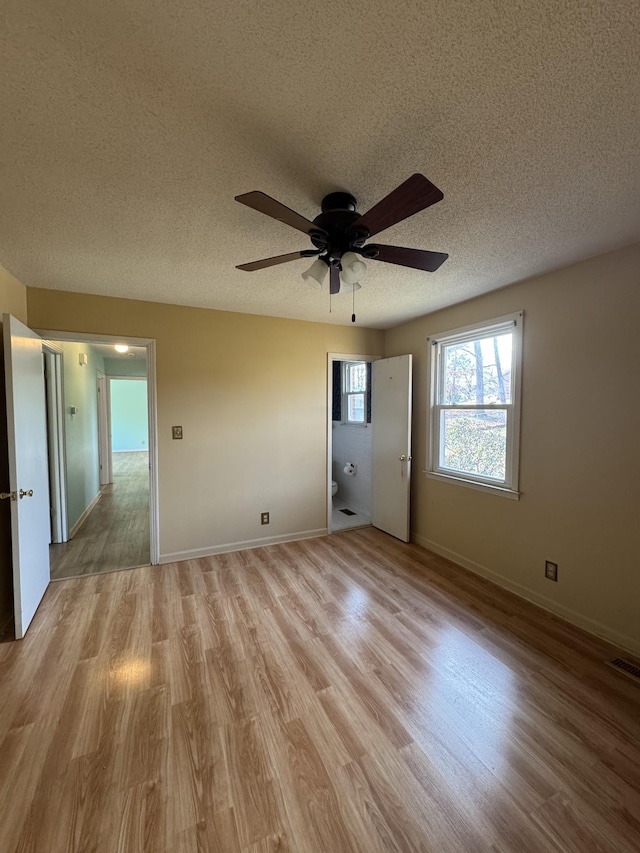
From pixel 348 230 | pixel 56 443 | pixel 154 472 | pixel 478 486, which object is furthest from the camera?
pixel 56 443

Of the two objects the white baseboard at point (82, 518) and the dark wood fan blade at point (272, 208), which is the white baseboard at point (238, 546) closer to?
the white baseboard at point (82, 518)

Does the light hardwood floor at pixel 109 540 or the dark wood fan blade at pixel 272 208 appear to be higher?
the dark wood fan blade at pixel 272 208

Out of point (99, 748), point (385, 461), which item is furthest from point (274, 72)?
point (385, 461)

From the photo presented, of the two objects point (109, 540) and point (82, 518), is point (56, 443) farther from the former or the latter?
point (82, 518)

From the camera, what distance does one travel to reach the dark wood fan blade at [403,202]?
3.61 ft

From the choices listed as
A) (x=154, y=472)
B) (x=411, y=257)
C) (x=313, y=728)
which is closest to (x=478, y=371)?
(x=411, y=257)

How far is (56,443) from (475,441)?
13.9 feet

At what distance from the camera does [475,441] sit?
3107 mm

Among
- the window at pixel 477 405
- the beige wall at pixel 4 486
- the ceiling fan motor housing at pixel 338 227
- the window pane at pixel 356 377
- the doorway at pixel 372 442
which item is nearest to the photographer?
the ceiling fan motor housing at pixel 338 227

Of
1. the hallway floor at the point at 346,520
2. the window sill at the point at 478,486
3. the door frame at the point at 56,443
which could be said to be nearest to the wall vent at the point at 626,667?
the window sill at the point at 478,486

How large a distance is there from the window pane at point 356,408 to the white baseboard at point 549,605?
2011 millimetres

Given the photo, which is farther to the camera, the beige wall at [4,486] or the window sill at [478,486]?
the window sill at [478,486]

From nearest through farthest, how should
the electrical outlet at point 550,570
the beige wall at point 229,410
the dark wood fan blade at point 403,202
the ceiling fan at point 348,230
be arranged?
the dark wood fan blade at point 403,202 → the ceiling fan at point 348,230 → the electrical outlet at point 550,570 → the beige wall at point 229,410

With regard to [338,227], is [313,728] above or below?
below
